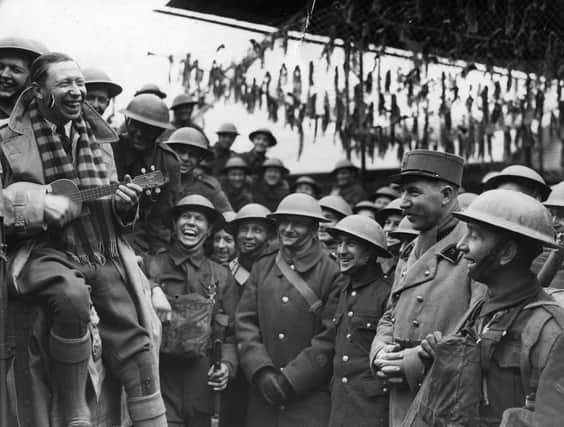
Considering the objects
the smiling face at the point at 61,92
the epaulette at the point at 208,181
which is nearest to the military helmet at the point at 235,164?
the epaulette at the point at 208,181

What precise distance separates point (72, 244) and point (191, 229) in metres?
2.69

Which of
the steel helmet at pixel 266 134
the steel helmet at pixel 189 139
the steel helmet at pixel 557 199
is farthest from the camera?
the steel helmet at pixel 266 134

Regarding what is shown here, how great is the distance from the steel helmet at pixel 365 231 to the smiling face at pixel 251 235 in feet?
5.93

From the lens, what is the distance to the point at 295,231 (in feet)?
26.6

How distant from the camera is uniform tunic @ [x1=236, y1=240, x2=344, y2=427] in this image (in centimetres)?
751

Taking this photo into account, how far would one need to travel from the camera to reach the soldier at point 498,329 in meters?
4.31

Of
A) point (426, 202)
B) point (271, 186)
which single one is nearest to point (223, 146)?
point (271, 186)

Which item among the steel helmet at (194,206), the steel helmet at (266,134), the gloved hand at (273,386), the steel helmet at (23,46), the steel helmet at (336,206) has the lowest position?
the gloved hand at (273,386)

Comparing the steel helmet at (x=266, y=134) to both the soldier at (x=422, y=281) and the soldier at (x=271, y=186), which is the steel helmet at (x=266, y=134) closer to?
the soldier at (x=271, y=186)

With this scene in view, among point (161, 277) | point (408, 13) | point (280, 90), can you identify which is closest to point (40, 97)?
point (161, 277)

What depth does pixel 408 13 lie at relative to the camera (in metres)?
12.9

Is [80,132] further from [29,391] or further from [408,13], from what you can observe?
[408,13]

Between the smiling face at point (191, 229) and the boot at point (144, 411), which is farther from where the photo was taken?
Answer: the smiling face at point (191, 229)

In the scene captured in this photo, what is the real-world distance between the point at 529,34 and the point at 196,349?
24.5 feet
